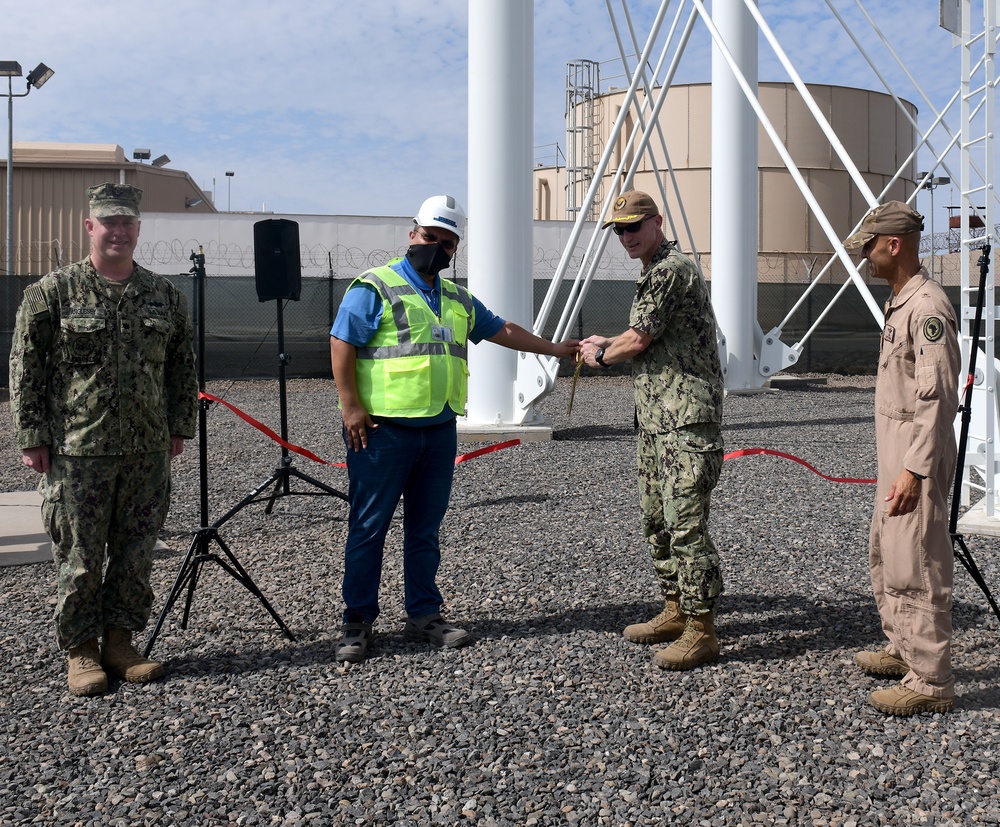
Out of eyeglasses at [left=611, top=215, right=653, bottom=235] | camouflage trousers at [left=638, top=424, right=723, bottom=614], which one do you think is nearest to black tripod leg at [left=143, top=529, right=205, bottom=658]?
camouflage trousers at [left=638, top=424, right=723, bottom=614]

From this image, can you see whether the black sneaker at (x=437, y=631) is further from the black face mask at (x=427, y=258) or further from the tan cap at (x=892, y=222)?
the tan cap at (x=892, y=222)

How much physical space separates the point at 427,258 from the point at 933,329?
6.54 feet

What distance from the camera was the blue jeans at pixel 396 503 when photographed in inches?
167

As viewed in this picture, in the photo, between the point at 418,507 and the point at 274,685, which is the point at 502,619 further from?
the point at 274,685

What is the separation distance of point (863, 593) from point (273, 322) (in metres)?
16.4

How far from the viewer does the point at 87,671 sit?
3904 mm

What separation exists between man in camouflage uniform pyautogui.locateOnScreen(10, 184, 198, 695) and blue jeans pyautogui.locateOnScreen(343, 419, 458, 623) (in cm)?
80

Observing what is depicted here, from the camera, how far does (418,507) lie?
4.45 meters

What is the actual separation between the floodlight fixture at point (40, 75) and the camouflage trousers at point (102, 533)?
21153mm

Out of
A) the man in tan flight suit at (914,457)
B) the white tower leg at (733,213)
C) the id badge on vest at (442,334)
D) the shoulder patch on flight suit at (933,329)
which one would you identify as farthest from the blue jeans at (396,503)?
the white tower leg at (733,213)

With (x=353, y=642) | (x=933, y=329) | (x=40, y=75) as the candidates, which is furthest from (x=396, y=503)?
(x=40, y=75)

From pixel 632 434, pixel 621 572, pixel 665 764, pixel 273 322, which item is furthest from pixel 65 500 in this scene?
pixel 273 322

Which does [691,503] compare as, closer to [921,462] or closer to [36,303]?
[921,462]

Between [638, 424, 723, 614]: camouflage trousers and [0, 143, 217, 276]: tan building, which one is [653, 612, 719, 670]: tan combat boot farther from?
[0, 143, 217, 276]: tan building
